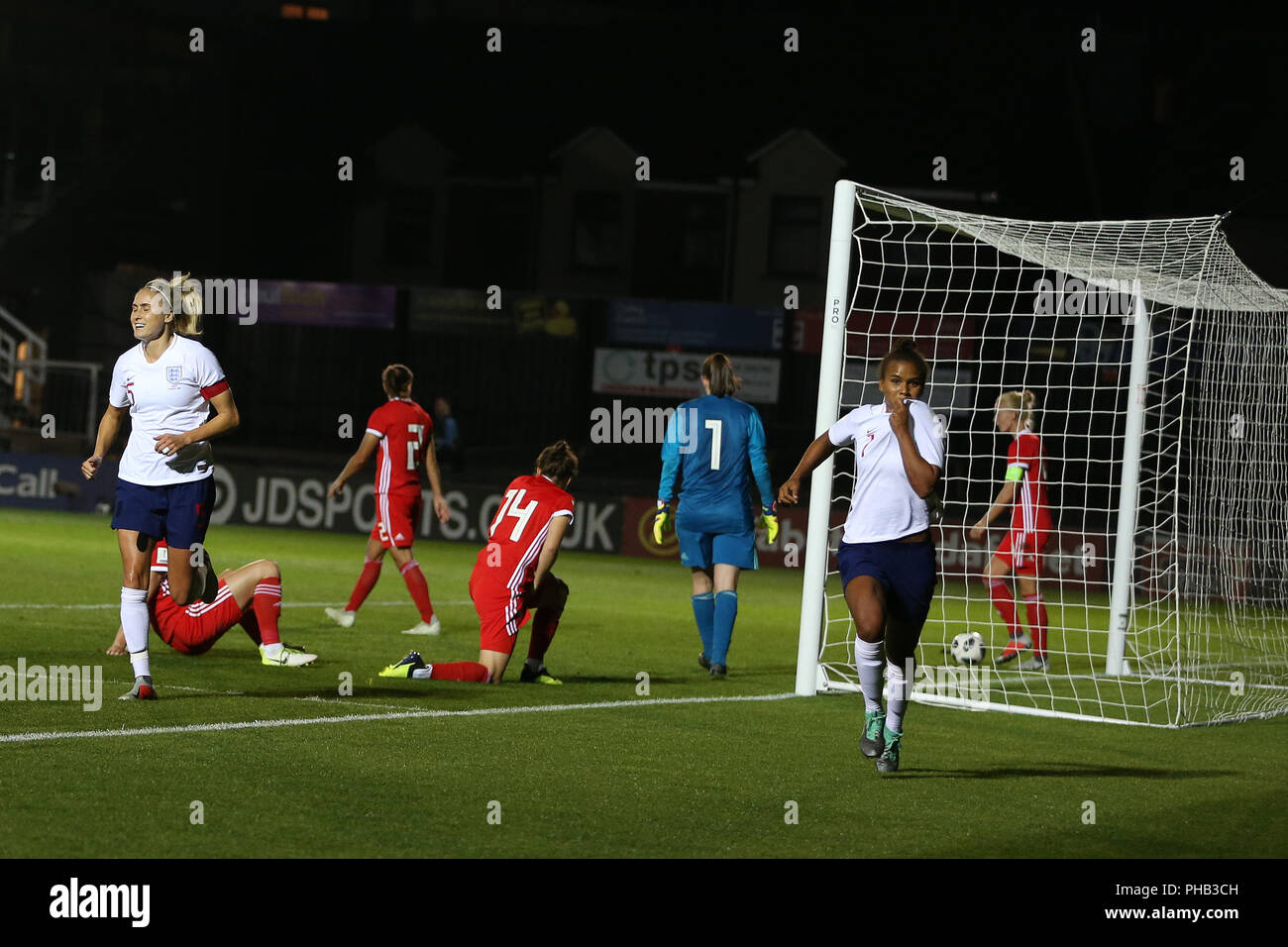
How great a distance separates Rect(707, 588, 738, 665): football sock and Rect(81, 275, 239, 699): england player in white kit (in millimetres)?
3970

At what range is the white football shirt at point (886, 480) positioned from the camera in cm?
759

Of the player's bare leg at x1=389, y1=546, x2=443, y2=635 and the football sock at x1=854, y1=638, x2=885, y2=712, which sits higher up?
the football sock at x1=854, y1=638, x2=885, y2=712

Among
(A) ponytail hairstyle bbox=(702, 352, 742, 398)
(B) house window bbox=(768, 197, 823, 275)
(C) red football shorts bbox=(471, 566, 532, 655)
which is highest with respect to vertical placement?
(B) house window bbox=(768, 197, 823, 275)

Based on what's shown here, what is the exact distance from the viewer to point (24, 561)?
16875 millimetres

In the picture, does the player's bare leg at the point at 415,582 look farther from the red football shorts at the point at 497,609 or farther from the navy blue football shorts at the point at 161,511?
the navy blue football shorts at the point at 161,511

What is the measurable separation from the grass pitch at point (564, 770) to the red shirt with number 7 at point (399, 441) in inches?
47.4

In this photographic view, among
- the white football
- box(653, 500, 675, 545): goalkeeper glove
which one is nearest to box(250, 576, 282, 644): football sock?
box(653, 500, 675, 545): goalkeeper glove

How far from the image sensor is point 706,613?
37.9ft

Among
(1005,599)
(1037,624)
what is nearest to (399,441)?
(1005,599)

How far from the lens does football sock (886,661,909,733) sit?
776 centimetres
